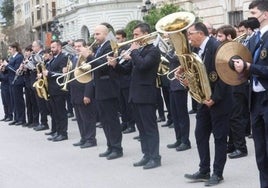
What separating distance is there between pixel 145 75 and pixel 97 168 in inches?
63.0

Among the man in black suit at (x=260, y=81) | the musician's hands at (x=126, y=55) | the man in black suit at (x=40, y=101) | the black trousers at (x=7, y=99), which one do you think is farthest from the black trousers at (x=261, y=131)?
the black trousers at (x=7, y=99)

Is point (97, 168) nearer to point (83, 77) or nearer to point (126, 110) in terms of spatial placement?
point (83, 77)

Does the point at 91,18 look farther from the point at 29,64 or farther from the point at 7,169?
the point at 7,169

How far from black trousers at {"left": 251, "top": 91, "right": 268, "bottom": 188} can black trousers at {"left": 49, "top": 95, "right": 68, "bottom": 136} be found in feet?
19.9

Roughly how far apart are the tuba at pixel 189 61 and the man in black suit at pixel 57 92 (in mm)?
4642

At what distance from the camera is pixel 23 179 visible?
812cm

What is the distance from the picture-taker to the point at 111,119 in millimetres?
9062

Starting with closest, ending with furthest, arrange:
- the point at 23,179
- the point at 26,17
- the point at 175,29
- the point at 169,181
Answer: the point at 175,29
the point at 169,181
the point at 23,179
the point at 26,17

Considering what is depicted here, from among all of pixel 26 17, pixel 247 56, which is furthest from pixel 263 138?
pixel 26 17

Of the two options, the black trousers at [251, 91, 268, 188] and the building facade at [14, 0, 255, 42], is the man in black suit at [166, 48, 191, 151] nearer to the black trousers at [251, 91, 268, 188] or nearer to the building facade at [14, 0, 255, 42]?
the black trousers at [251, 91, 268, 188]

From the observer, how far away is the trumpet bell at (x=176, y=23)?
6.95 metres

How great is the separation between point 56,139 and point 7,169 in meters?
2.65

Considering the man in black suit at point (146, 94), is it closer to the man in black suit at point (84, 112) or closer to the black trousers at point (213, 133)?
the black trousers at point (213, 133)

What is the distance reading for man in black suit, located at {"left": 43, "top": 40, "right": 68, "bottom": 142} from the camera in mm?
11328
